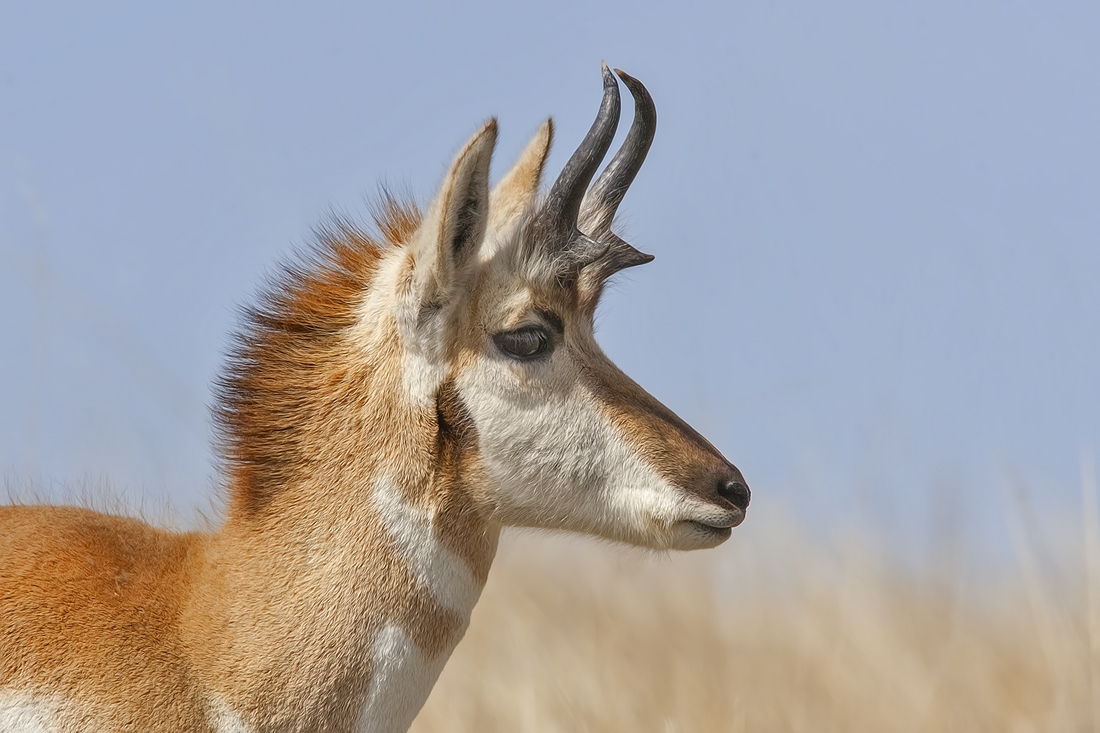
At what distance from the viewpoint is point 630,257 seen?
6020mm

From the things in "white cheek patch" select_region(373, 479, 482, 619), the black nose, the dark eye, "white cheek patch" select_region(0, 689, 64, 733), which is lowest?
"white cheek patch" select_region(0, 689, 64, 733)

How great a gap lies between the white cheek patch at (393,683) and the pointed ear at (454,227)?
1.43 m

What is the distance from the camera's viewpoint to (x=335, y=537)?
17.0 ft

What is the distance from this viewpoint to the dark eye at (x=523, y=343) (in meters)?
5.43

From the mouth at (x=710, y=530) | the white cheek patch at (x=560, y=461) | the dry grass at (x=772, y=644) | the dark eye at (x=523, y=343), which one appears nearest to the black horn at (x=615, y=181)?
the dark eye at (x=523, y=343)

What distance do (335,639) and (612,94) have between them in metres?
2.73

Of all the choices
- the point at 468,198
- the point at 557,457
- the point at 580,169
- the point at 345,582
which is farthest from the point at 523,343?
the point at 345,582

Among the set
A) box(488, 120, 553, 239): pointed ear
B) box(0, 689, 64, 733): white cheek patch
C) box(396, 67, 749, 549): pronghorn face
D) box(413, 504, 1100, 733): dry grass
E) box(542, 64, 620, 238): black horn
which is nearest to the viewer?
box(0, 689, 64, 733): white cheek patch

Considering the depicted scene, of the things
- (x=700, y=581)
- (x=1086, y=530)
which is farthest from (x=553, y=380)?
(x=700, y=581)

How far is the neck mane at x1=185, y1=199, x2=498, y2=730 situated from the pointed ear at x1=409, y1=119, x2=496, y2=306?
288mm

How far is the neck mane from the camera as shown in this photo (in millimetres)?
4984

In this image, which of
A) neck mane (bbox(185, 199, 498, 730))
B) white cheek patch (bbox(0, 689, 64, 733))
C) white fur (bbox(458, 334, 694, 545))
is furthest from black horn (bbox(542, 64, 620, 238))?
white cheek patch (bbox(0, 689, 64, 733))

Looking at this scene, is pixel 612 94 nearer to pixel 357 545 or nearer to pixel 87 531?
pixel 357 545

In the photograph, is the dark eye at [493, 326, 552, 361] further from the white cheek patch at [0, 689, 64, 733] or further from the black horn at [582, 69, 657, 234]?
the white cheek patch at [0, 689, 64, 733]
